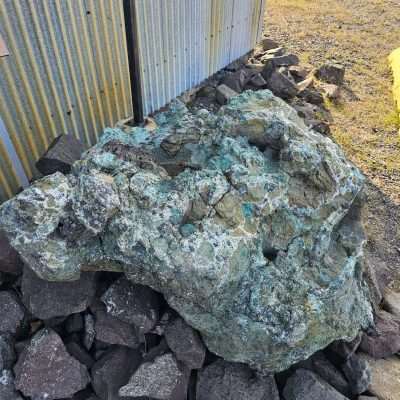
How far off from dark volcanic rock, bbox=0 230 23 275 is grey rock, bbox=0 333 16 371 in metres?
0.48

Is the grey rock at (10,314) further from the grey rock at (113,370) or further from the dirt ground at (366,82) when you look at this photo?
the dirt ground at (366,82)

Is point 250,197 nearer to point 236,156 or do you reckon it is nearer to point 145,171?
point 236,156

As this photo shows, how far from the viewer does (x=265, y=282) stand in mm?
2498

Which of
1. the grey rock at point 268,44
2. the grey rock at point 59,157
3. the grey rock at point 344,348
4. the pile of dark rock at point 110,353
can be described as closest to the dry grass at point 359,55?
the grey rock at point 268,44

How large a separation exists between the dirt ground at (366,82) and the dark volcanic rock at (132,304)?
254cm

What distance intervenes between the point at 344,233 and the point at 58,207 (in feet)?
7.02

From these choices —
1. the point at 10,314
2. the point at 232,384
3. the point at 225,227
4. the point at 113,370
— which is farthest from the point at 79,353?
the point at 225,227

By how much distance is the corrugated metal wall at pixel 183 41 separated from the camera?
4.76 m

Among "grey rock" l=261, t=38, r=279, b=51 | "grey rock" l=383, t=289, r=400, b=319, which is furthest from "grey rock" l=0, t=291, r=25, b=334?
"grey rock" l=261, t=38, r=279, b=51

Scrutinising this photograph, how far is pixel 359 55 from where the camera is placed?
9492mm

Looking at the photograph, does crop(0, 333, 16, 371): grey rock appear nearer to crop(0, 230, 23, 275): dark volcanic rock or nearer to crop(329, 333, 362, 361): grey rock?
crop(0, 230, 23, 275): dark volcanic rock

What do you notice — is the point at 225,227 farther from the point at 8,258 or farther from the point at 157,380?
the point at 8,258

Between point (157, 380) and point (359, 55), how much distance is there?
958cm

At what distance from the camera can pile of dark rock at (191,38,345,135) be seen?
6410 millimetres
